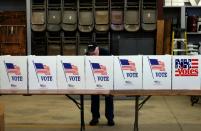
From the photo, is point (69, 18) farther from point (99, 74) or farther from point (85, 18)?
point (99, 74)

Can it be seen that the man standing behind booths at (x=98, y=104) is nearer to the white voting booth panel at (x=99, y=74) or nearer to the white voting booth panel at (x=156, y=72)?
the white voting booth panel at (x=99, y=74)

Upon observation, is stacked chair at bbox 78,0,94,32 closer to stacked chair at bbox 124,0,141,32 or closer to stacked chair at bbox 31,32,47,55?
stacked chair at bbox 124,0,141,32

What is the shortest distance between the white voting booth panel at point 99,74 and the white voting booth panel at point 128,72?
0.10m

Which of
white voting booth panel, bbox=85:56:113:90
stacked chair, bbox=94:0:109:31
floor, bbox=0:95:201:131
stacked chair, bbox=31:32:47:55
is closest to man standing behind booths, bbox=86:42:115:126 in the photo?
floor, bbox=0:95:201:131

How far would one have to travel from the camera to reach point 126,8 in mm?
14211

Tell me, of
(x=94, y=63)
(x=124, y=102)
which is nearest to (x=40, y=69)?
(x=94, y=63)

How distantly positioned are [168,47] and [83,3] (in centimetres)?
299

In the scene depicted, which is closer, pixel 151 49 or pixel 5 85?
pixel 5 85

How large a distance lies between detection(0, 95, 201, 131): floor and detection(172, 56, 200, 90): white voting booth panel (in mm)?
1593

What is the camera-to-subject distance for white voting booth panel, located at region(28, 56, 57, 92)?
288 inches

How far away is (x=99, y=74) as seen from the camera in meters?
7.25

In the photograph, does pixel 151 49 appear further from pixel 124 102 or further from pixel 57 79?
pixel 57 79

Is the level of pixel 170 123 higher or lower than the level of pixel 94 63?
lower

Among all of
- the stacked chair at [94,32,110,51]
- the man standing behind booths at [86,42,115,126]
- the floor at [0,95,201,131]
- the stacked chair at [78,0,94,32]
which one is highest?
the stacked chair at [78,0,94,32]
